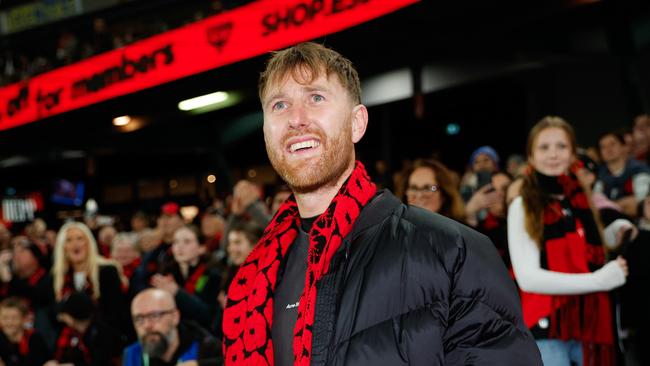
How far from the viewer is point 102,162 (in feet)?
76.7

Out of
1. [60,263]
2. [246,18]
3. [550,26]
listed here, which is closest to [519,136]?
[550,26]

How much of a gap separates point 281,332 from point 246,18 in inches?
241

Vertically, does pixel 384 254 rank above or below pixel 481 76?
below

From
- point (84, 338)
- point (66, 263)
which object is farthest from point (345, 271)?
point (66, 263)

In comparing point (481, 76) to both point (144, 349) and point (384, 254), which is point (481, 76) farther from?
point (384, 254)

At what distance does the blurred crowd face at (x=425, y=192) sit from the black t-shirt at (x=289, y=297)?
1904mm

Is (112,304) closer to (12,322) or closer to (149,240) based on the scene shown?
(12,322)

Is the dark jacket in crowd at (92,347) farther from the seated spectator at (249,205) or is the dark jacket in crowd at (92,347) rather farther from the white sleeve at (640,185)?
the white sleeve at (640,185)

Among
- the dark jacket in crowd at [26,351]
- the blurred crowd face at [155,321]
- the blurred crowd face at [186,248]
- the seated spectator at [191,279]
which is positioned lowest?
the dark jacket in crowd at [26,351]

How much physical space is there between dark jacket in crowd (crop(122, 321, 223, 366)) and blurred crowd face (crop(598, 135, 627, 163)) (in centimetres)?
309

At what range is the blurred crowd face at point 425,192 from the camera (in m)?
3.66

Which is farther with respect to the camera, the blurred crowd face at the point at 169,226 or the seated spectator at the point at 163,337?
the blurred crowd face at the point at 169,226

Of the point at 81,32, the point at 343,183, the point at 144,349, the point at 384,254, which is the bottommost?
the point at 144,349

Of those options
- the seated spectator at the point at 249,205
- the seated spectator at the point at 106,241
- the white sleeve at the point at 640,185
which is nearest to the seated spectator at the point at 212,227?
the seated spectator at the point at 249,205
